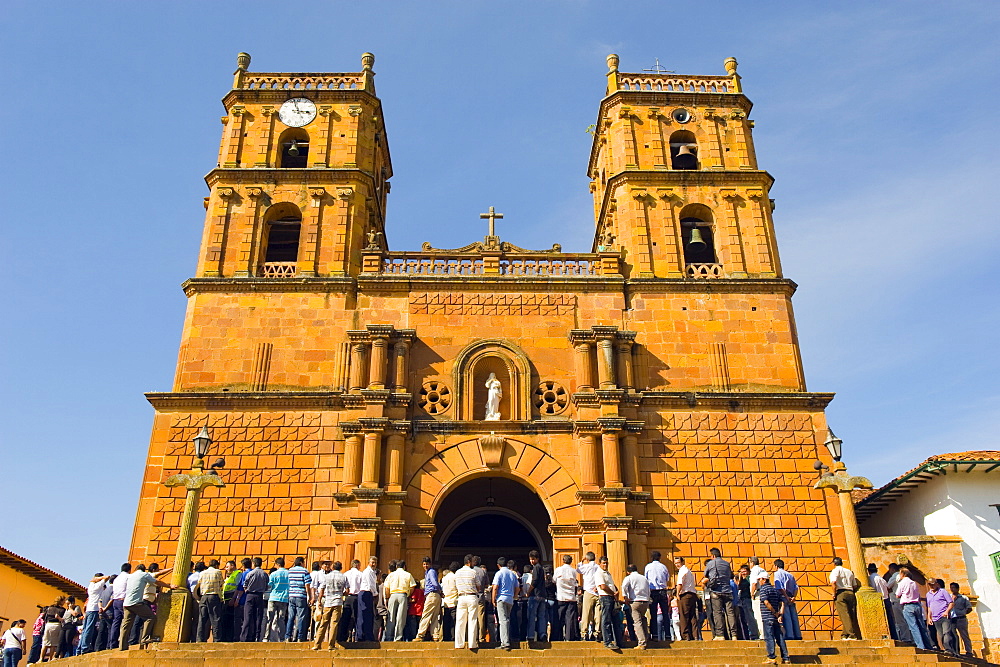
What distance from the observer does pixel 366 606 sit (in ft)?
47.5

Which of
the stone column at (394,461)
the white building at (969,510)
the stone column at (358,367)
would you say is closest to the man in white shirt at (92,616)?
the stone column at (394,461)

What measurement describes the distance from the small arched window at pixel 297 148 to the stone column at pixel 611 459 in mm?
11705

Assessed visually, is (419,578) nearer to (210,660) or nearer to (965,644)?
(210,660)

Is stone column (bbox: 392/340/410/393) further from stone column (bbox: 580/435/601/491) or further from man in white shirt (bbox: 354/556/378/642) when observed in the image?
man in white shirt (bbox: 354/556/378/642)

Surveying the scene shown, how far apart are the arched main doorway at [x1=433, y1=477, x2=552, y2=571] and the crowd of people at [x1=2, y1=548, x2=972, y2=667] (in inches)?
303

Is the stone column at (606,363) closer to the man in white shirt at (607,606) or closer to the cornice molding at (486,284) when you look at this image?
the cornice molding at (486,284)

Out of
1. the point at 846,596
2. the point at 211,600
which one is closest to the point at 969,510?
the point at 846,596

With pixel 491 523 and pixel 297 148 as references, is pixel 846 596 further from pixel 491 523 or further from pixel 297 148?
pixel 297 148

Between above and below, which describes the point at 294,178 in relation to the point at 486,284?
above

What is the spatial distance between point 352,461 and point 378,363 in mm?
2447

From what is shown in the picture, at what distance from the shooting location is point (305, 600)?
14242 mm

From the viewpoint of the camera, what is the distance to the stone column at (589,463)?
65.7 feet

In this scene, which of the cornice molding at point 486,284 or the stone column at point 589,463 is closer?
the stone column at point 589,463

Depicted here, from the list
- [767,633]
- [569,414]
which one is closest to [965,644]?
[767,633]
